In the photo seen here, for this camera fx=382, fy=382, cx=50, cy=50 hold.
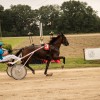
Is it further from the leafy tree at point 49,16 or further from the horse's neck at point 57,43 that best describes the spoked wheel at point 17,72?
the leafy tree at point 49,16

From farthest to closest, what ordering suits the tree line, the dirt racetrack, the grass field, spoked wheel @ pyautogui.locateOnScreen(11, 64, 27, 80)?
the tree line
the grass field
spoked wheel @ pyautogui.locateOnScreen(11, 64, 27, 80)
the dirt racetrack

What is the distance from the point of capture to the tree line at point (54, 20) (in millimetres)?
92250

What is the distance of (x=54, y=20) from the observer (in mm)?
98625

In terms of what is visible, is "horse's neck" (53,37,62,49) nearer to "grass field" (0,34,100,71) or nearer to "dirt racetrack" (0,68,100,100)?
"dirt racetrack" (0,68,100,100)

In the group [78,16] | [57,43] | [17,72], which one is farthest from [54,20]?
[17,72]

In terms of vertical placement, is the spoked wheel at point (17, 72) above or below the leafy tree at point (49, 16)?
below

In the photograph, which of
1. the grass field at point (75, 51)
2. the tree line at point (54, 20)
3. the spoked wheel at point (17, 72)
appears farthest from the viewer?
the tree line at point (54, 20)

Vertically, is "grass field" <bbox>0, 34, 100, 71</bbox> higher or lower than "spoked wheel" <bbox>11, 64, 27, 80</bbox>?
lower

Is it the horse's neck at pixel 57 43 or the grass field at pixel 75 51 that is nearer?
the horse's neck at pixel 57 43

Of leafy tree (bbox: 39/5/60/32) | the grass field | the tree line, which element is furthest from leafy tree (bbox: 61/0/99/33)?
the grass field

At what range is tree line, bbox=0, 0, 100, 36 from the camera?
92250 mm

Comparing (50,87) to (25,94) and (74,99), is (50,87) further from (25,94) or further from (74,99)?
(74,99)

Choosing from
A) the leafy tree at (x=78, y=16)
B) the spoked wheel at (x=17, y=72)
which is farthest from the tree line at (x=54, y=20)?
the spoked wheel at (x=17, y=72)

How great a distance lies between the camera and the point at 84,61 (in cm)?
2334
